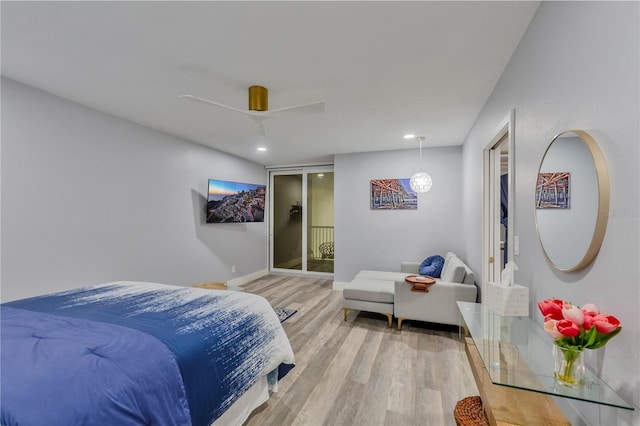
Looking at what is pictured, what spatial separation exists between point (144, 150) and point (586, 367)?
4.38 metres

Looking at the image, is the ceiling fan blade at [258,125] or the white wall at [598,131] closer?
the white wall at [598,131]

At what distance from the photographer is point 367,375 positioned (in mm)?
2443

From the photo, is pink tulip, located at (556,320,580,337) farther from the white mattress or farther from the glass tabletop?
the white mattress

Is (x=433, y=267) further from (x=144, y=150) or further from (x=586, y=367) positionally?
(x=144, y=150)

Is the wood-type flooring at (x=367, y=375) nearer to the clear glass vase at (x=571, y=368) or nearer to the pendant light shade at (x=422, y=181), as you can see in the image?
the clear glass vase at (x=571, y=368)

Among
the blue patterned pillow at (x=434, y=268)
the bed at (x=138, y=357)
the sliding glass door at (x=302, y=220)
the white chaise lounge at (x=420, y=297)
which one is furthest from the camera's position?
the sliding glass door at (x=302, y=220)

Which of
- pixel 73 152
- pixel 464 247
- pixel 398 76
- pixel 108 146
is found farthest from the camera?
pixel 464 247

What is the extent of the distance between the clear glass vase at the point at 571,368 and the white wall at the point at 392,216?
11.9 feet

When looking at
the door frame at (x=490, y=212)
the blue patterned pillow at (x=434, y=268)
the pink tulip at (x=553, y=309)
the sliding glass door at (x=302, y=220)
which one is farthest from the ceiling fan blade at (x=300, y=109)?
the sliding glass door at (x=302, y=220)

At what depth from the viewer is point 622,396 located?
878 millimetres

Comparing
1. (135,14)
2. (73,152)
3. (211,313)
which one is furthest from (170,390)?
(73,152)

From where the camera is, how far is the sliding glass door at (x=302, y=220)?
624 cm

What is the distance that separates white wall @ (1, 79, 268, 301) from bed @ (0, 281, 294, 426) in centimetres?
78

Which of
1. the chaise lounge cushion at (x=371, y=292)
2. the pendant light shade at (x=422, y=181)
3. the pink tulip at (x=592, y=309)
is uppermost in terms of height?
the pendant light shade at (x=422, y=181)
